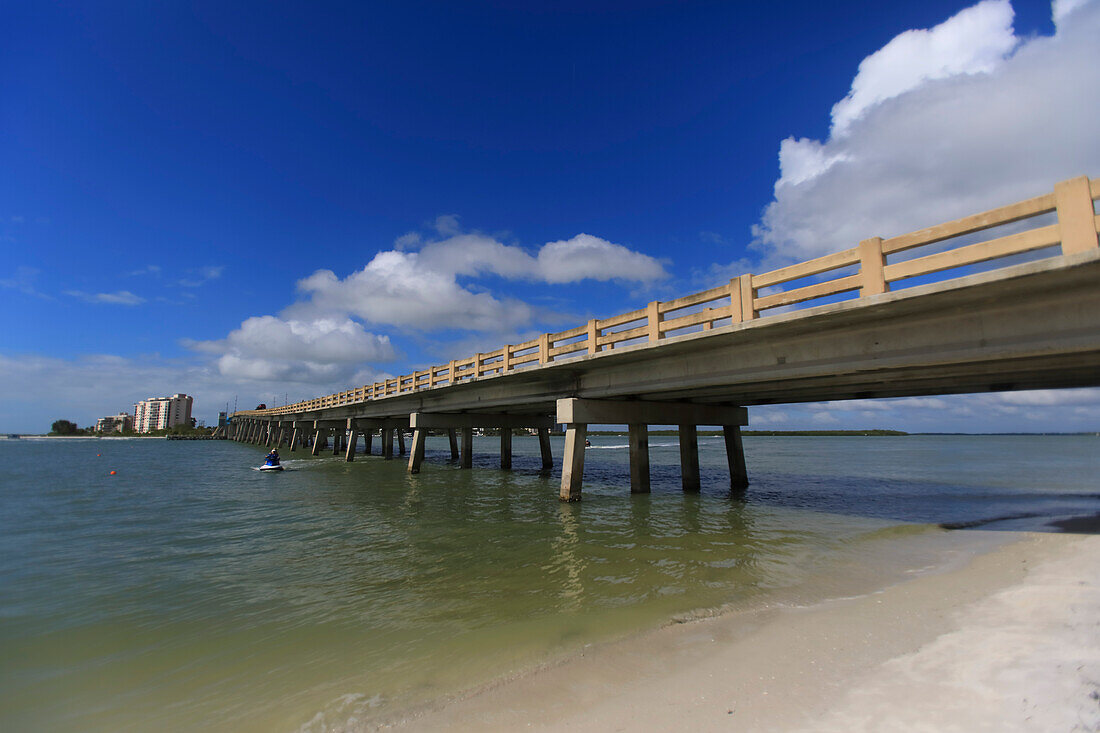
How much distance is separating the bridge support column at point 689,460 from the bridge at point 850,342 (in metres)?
0.06

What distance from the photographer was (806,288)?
30.8ft

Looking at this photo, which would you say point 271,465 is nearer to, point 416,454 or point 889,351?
point 416,454

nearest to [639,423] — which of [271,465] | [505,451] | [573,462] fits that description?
[573,462]

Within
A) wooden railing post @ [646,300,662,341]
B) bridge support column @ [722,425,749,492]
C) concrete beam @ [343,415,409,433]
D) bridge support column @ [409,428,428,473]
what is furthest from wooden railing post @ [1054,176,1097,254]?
concrete beam @ [343,415,409,433]

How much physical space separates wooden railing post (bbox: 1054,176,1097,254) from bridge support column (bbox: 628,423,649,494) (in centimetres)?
1228

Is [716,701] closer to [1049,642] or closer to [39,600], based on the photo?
[1049,642]

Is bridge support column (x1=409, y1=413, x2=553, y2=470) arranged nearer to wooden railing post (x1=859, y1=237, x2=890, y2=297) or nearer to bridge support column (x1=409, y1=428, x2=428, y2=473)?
bridge support column (x1=409, y1=428, x2=428, y2=473)

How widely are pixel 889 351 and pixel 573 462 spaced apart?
10.1 metres

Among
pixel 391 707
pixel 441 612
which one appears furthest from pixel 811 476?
pixel 391 707

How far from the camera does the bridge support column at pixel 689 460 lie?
1920 cm

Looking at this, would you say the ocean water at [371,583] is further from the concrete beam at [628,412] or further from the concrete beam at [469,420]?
the concrete beam at [469,420]

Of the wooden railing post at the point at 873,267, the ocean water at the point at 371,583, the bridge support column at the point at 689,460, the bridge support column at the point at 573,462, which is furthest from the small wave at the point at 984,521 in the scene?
the bridge support column at the point at 573,462

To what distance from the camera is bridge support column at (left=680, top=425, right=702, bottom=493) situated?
1920 cm

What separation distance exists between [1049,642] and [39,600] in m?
13.8
